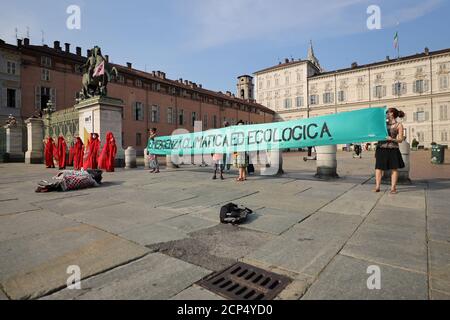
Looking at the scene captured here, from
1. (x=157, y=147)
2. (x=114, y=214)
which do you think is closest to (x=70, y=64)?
(x=157, y=147)

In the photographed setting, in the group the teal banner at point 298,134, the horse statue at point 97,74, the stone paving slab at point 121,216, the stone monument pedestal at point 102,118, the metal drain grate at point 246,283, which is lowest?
the metal drain grate at point 246,283

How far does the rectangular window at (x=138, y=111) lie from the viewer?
1562 inches

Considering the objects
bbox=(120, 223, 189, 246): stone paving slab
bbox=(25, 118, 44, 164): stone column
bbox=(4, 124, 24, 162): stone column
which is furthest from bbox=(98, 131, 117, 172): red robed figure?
bbox=(4, 124, 24, 162): stone column

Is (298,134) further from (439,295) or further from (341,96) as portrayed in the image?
(341,96)

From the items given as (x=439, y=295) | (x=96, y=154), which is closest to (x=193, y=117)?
(x=96, y=154)

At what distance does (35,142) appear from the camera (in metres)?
18.6

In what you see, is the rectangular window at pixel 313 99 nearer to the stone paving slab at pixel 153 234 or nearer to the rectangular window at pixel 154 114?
the rectangular window at pixel 154 114

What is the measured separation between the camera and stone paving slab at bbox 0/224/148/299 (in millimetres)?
2125

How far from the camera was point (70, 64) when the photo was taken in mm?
33625

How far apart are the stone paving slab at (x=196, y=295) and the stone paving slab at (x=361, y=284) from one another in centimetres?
70

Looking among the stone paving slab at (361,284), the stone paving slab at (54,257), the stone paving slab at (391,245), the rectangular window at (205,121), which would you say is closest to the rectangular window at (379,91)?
the rectangular window at (205,121)

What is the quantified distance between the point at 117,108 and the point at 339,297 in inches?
527

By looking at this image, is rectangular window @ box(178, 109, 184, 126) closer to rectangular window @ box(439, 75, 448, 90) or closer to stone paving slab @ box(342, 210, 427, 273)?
stone paving slab @ box(342, 210, 427, 273)

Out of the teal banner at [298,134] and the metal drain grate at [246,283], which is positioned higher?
the teal banner at [298,134]
